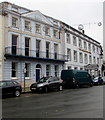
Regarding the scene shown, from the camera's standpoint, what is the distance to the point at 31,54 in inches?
983

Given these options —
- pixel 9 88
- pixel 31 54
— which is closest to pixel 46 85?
pixel 9 88

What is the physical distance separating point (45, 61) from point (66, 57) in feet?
19.1

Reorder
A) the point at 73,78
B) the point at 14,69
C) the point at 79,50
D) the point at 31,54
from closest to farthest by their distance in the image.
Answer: the point at 14,69 → the point at 73,78 → the point at 31,54 → the point at 79,50

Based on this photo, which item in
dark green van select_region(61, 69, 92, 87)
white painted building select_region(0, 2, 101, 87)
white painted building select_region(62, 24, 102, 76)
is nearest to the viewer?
white painted building select_region(0, 2, 101, 87)

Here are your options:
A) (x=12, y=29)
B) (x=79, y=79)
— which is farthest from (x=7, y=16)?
(x=79, y=79)

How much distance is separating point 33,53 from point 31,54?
15.9 inches

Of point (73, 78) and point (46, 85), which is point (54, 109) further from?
point (73, 78)

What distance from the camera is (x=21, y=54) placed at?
2333 cm

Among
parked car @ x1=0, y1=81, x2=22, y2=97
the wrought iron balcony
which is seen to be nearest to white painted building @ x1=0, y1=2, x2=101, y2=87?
the wrought iron balcony

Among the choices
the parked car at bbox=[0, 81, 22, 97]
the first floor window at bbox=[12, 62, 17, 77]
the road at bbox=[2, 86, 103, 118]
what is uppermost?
the first floor window at bbox=[12, 62, 17, 77]

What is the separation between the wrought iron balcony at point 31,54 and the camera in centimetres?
2202

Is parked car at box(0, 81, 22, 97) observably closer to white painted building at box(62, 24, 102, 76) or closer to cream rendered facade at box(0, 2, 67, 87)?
cream rendered facade at box(0, 2, 67, 87)

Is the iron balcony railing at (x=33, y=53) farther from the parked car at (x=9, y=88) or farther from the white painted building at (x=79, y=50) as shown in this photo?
the parked car at (x=9, y=88)

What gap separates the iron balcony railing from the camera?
22266 millimetres
